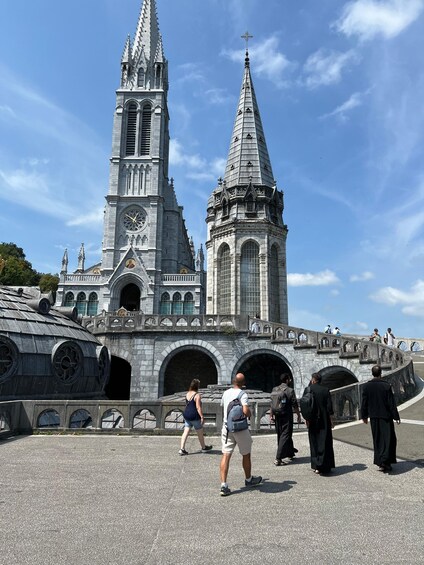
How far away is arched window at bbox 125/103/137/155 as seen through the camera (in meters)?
55.3

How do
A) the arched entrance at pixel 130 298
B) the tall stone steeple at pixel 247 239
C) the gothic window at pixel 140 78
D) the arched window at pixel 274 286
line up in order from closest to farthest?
the tall stone steeple at pixel 247 239, the arched window at pixel 274 286, the arched entrance at pixel 130 298, the gothic window at pixel 140 78

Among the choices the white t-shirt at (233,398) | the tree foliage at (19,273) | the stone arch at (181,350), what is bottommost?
the white t-shirt at (233,398)

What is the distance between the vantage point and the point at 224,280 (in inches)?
1559

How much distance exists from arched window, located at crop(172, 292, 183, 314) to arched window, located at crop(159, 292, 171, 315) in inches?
23.5

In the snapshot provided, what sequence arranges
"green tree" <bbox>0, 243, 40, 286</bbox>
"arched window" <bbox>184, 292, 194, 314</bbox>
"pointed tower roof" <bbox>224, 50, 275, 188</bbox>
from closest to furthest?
"pointed tower roof" <bbox>224, 50, 275, 188</bbox>, "arched window" <bbox>184, 292, 194, 314</bbox>, "green tree" <bbox>0, 243, 40, 286</bbox>

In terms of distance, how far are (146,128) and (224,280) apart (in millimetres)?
28416

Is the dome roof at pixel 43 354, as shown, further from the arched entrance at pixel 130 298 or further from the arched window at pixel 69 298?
the arched entrance at pixel 130 298

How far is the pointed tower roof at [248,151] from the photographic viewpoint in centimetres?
4248

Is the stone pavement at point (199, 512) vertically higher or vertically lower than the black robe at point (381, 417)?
lower

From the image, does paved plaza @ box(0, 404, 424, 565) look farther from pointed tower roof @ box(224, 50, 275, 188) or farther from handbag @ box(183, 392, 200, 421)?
pointed tower roof @ box(224, 50, 275, 188)

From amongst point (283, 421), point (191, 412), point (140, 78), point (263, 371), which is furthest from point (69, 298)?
point (283, 421)

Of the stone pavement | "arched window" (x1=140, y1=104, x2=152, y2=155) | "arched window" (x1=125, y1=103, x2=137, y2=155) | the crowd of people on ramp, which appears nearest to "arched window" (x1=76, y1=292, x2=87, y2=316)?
"arched window" (x1=125, y1=103, x2=137, y2=155)

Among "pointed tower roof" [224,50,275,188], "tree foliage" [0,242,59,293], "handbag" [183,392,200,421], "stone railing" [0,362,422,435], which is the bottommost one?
"stone railing" [0,362,422,435]

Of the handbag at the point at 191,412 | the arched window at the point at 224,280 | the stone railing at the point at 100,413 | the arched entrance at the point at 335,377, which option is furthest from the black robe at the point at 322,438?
the arched window at the point at 224,280
